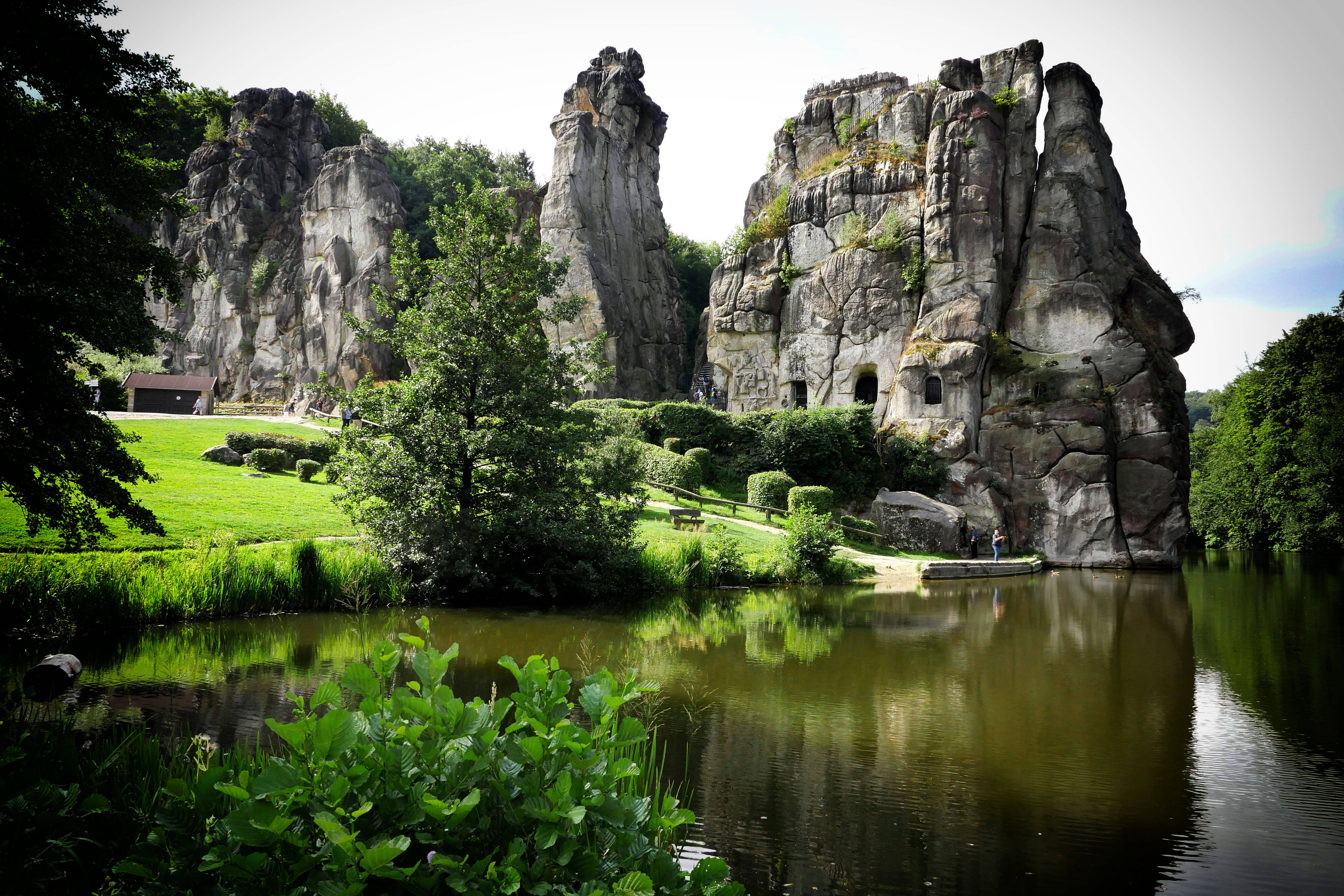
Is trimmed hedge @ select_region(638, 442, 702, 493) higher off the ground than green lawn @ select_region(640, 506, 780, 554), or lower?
higher

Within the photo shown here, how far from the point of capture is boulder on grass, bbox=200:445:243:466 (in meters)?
22.9

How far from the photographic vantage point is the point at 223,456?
2302 cm

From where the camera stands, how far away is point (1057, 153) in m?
31.5

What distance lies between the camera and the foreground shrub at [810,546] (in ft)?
58.8

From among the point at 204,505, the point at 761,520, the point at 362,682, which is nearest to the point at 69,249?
the point at 362,682

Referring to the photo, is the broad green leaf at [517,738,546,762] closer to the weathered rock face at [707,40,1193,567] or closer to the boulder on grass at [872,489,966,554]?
the boulder on grass at [872,489,966,554]

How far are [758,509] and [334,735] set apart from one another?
22.1 metres

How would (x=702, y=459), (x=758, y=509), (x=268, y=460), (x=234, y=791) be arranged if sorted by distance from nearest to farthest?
(x=234, y=791), (x=268, y=460), (x=758, y=509), (x=702, y=459)

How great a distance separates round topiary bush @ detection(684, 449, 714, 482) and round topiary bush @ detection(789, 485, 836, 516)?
4022mm

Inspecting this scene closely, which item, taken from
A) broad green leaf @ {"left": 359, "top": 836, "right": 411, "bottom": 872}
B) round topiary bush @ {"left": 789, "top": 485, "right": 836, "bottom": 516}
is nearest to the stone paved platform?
round topiary bush @ {"left": 789, "top": 485, "right": 836, "bottom": 516}

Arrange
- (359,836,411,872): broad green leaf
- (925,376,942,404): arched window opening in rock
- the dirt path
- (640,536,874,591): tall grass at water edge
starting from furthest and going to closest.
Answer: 1. (925,376,942,404): arched window opening in rock
2. the dirt path
3. (640,536,874,591): tall grass at water edge
4. (359,836,411,872): broad green leaf

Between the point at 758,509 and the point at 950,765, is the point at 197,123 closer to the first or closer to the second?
the point at 758,509

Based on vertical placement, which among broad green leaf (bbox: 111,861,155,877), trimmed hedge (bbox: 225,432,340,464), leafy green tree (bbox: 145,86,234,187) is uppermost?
leafy green tree (bbox: 145,86,234,187)

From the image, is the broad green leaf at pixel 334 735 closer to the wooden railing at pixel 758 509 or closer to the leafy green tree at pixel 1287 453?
the wooden railing at pixel 758 509
